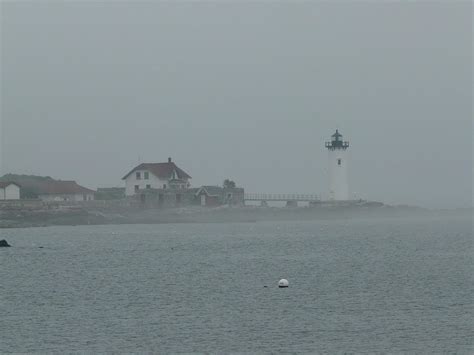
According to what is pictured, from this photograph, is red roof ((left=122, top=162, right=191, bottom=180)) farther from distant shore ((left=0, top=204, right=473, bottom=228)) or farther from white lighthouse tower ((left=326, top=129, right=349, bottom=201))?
white lighthouse tower ((left=326, top=129, right=349, bottom=201))

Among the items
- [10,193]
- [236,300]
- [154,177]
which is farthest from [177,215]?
[236,300]

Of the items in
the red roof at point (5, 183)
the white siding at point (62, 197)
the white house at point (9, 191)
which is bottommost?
the white siding at point (62, 197)

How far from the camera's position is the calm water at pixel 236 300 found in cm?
2845

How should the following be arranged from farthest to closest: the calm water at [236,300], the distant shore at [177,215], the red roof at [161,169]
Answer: the red roof at [161,169], the distant shore at [177,215], the calm water at [236,300]

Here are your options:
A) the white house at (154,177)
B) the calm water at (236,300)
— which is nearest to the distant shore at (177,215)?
the white house at (154,177)

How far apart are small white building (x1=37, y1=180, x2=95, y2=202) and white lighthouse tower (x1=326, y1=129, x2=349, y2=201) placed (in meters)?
31.1

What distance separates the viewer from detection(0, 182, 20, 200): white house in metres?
110

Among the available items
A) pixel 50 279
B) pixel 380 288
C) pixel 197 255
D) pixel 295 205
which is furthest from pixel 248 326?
pixel 295 205

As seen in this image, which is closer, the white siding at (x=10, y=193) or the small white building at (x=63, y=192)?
the white siding at (x=10, y=193)

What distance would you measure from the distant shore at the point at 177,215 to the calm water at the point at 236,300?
3668cm

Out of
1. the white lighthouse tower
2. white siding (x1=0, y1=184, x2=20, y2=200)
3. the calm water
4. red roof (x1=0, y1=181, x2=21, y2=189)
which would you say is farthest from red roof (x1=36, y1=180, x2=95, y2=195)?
the calm water

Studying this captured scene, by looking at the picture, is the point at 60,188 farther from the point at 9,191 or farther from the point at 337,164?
the point at 337,164

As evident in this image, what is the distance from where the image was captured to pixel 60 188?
115m

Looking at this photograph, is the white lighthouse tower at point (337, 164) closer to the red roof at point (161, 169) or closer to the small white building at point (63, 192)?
the red roof at point (161, 169)
